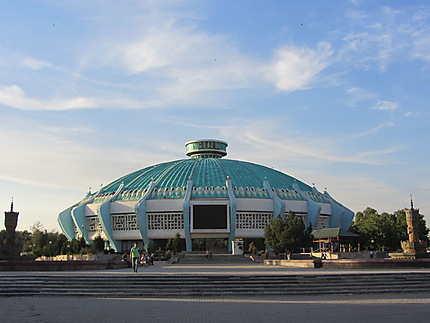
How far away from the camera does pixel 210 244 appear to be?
2640 inches

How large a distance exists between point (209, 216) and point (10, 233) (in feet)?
115

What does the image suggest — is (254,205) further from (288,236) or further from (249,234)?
(288,236)

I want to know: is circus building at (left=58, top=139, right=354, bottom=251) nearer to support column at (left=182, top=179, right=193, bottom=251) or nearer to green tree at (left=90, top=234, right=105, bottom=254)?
support column at (left=182, top=179, right=193, bottom=251)

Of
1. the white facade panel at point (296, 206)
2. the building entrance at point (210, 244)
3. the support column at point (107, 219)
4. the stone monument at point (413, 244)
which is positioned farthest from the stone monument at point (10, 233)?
the white facade panel at point (296, 206)

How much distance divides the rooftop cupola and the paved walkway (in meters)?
66.2

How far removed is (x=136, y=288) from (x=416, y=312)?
9.24 metres

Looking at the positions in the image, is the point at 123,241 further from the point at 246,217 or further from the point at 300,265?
the point at 300,265

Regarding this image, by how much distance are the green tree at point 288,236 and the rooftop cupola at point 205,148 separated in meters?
36.2

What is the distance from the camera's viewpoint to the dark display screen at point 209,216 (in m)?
64.1

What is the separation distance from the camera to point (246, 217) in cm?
6581

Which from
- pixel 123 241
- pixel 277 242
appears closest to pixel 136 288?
pixel 277 242

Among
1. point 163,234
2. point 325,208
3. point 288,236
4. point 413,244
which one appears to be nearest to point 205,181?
point 163,234

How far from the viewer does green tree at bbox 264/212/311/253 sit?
150 feet

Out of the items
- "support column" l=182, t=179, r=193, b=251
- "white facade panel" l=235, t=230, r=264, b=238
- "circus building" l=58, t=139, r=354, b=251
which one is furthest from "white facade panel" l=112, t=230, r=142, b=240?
"white facade panel" l=235, t=230, r=264, b=238
